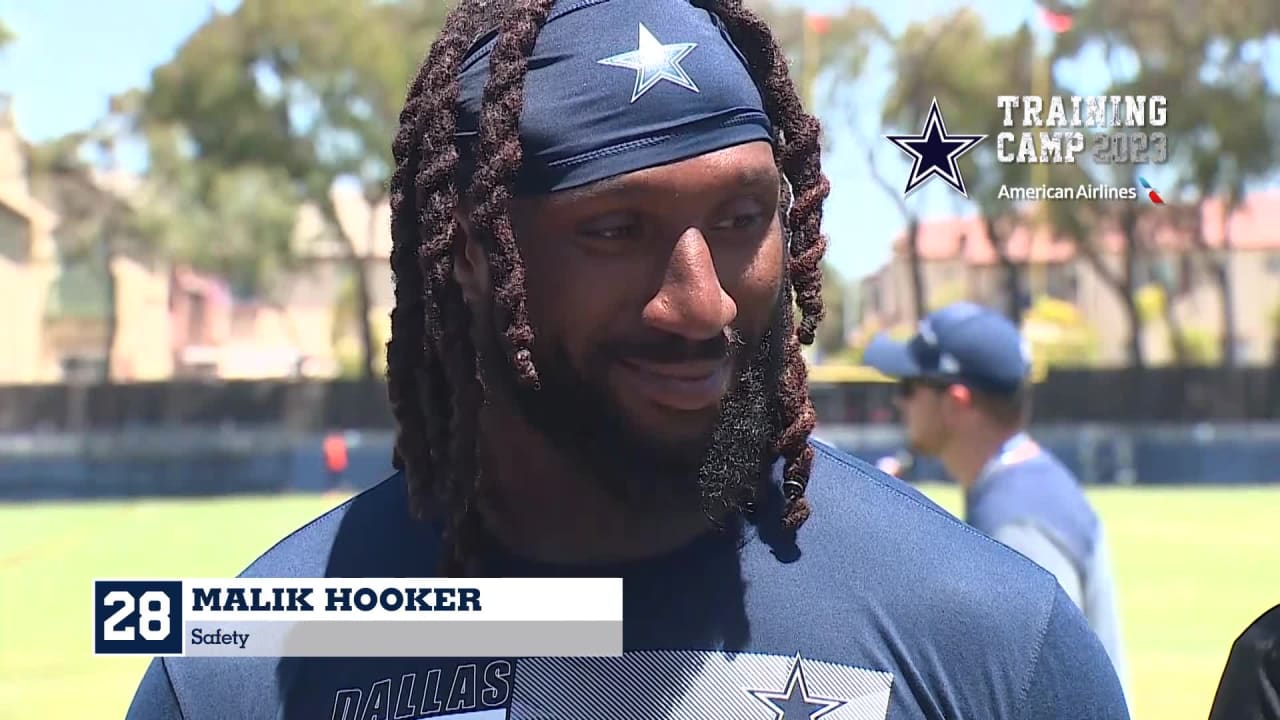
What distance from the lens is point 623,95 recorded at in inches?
46.6

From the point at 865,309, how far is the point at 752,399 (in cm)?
258

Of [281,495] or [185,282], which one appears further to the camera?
[185,282]

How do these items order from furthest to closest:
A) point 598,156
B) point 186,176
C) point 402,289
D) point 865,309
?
1. point 186,176
2. point 865,309
3. point 402,289
4. point 598,156

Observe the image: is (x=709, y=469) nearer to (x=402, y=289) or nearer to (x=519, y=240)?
(x=519, y=240)

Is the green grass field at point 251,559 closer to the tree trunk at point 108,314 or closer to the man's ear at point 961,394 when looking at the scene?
the tree trunk at point 108,314

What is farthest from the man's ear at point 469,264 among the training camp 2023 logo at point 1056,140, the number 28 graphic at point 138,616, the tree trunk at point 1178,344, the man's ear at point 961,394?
the tree trunk at point 1178,344

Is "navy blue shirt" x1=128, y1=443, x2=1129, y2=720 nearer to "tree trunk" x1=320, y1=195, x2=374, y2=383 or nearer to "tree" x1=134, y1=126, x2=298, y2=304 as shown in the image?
"tree" x1=134, y1=126, x2=298, y2=304

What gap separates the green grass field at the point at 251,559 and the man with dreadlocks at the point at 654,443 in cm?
278

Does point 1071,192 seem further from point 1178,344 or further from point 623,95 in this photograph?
point 1178,344

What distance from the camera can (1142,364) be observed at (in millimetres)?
19359

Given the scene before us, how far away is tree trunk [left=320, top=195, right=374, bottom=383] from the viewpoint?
58.6 ft

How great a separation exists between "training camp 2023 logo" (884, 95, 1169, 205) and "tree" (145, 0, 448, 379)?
4892 millimetres

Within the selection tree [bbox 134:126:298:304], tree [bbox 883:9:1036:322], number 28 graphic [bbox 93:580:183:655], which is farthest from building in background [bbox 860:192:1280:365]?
tree [bbox 134:126:298:304]

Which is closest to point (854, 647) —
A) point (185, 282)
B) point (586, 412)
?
point (586, 412)
